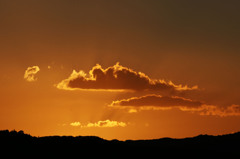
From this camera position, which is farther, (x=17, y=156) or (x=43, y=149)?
(x=43, y=149)

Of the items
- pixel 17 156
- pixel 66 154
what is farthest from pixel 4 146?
pixel 66 154

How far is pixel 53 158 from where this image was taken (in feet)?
614

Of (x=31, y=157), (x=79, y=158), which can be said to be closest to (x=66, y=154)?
(x=79, y=158)

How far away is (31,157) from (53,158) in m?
9.22

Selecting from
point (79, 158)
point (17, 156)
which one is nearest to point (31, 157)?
point (17, 156)

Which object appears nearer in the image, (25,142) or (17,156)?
(17,156)

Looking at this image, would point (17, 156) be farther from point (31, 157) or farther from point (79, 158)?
point (79, 158)

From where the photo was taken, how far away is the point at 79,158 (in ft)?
634

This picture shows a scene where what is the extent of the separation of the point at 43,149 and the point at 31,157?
1315 centimetres

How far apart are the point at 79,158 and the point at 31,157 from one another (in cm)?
2046

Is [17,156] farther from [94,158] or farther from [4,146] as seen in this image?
[94,158]

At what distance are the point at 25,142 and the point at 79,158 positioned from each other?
76.2ft

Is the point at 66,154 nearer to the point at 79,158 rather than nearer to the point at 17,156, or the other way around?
the point at 79,158

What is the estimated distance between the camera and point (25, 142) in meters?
198
